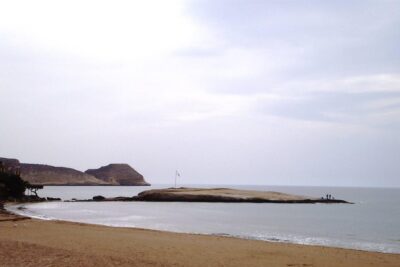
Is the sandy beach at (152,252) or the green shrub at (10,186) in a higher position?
the green shrub at (10,186)

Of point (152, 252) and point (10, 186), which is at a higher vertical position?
point (10, 186)

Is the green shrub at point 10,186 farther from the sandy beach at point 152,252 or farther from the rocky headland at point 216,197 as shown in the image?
the sandy beach at point 152,252

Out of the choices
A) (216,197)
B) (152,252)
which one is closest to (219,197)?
(216,197)

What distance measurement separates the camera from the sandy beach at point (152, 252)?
14.7 metres

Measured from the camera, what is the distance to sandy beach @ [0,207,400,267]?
14735 millimetres

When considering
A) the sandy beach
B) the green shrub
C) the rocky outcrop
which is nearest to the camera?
the sandy beach

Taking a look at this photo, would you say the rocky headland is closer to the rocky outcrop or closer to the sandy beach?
the rocky outcrop

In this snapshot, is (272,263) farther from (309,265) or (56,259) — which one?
(56,259)

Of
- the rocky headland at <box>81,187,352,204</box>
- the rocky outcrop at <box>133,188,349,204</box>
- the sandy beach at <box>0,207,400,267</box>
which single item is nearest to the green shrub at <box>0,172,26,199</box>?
the rocky headland at <box>81,187,352,204</box>

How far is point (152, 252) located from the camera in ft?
59.6

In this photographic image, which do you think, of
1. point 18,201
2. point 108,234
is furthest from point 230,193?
point 108,234

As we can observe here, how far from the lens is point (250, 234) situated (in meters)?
30.2

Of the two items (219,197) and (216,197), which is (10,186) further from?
(219,197)

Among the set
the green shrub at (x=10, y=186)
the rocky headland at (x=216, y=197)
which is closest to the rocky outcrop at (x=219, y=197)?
the rocky headland at (x=216, y=197)
